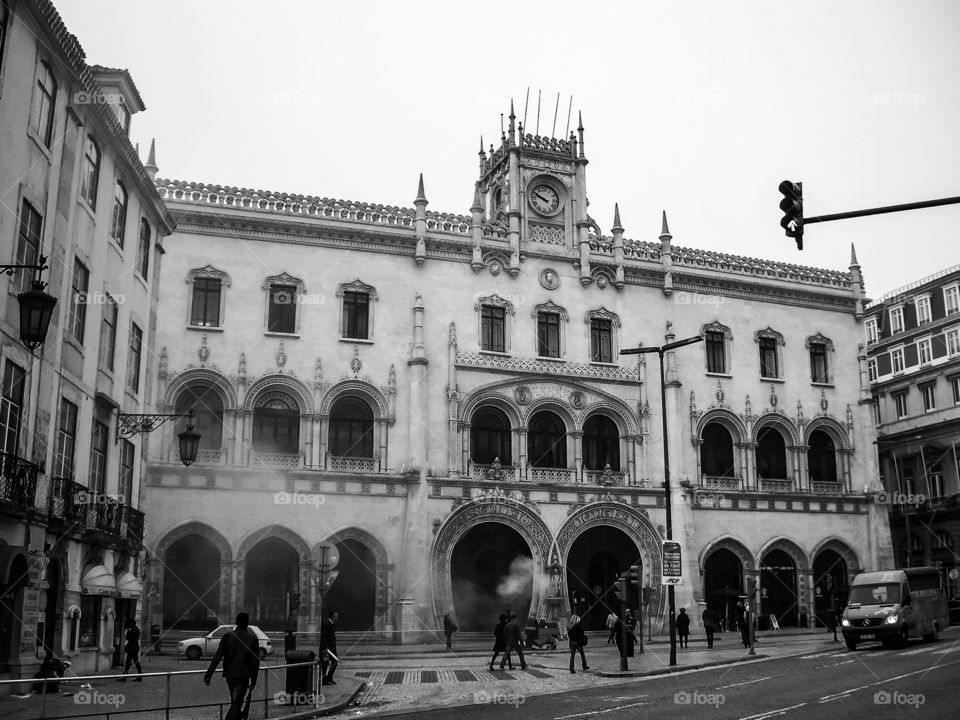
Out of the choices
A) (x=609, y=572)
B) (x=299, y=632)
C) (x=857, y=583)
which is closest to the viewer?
(x=857, y=583)

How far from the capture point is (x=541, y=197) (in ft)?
150

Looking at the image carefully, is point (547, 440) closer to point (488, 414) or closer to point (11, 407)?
point (488, 414)

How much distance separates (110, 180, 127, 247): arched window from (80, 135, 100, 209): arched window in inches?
59.3

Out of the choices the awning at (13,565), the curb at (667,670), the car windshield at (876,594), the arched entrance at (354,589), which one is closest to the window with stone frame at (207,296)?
the arched entrance at (354,589)

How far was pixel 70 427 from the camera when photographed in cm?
2327

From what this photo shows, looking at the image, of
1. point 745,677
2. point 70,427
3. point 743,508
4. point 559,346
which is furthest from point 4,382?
point 743,508

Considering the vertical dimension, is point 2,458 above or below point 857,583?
above

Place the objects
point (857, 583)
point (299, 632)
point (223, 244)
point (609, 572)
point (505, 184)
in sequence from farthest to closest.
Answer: point (505, 184) → point (609, 572) → point (223, 244) → point (299, 632) → point (857, 583)

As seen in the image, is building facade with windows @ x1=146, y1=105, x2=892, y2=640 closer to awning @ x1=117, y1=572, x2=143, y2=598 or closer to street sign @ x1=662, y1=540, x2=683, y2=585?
street sign @ x1=662, y1=540, x2=683, y2=585

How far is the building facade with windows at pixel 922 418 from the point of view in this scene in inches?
2105

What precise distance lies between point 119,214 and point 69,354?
5.79 metres

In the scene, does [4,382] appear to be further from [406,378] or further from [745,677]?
[406,378]

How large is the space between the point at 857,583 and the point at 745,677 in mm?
9779

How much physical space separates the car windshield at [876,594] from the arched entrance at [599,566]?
1286 cm
